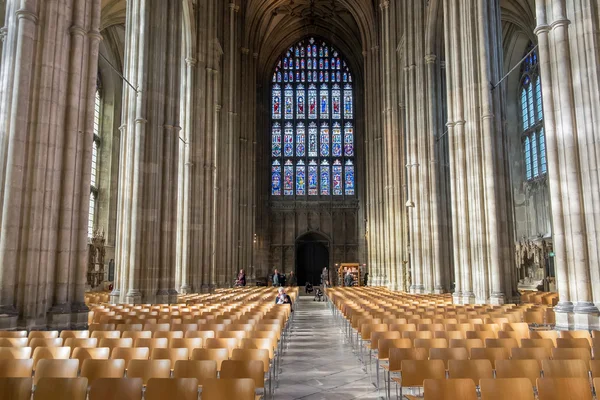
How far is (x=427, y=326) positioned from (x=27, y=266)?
319 inches

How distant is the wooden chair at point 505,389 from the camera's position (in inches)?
→ 173

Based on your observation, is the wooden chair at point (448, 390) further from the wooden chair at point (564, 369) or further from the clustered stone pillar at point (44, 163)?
the clustered stone pillar at point (44, 163)

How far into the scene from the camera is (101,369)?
5387mm

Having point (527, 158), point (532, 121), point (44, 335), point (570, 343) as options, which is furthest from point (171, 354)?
point (527, 158)

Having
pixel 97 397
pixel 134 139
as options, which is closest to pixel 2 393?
pixel 97 397

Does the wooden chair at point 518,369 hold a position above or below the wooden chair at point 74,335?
below

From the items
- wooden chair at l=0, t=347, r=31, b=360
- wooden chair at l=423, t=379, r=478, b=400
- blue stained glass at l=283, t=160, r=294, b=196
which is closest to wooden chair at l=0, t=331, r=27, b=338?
wooden chair at l=0, t=347, r=31, b=360

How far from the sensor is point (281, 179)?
49844 millimetres

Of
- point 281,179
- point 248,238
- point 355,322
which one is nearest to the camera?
point 355,322

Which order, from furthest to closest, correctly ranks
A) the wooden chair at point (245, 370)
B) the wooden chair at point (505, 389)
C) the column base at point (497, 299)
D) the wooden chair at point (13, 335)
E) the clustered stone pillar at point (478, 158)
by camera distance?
the clustered stone pillar at point (478, 158) < the column base at point (497, 299) < the wooden chair at point (13, 335) < the wooden chair at point (245, 370) < the wooden chair at point (505, 389)

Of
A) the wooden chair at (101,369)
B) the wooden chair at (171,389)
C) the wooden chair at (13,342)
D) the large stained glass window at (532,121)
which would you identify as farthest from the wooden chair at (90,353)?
the large stained glass window at (532,121)

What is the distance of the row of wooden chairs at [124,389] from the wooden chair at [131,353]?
65.5 inches

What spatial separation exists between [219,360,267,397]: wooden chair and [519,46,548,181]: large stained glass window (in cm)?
3125

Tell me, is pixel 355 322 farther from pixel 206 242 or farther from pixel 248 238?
pixel 248 238
